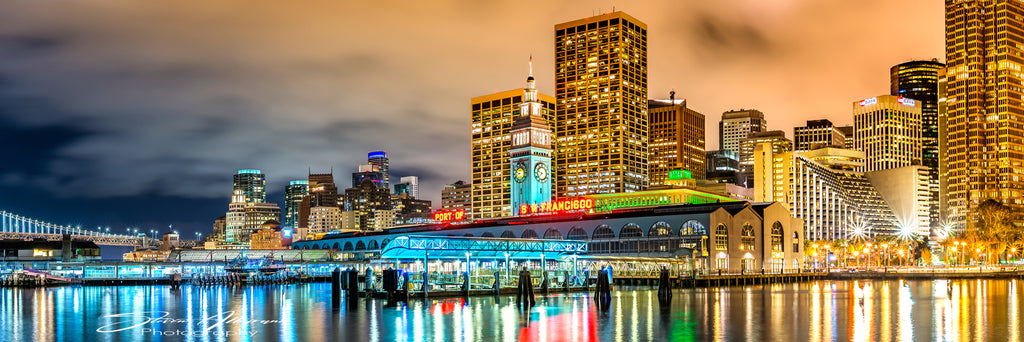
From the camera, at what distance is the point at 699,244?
139 metres

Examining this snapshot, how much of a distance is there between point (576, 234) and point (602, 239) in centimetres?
661

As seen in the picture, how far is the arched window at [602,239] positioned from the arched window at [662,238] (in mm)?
9277

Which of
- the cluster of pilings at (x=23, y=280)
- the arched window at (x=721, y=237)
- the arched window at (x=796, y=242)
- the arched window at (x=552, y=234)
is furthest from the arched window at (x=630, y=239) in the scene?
the cluster of pilings at (x=23, y=280)

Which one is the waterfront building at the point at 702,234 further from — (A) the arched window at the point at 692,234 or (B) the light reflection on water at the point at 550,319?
(B) the light reflection on water at the point at 550,319

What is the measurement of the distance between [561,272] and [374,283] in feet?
78.0

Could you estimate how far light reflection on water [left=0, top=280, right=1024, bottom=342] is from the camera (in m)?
47.6

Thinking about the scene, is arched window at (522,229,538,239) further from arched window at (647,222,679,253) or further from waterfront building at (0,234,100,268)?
waterfront building at (0,234,100,268)

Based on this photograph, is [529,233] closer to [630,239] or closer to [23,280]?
[630,239]

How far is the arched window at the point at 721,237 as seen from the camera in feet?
458

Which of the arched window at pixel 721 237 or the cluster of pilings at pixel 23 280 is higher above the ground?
the arched window at pixel 721 237

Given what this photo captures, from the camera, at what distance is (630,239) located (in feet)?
488

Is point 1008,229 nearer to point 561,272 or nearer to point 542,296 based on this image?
point 561,272

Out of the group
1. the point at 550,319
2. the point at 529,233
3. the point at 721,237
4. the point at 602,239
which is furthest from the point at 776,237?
the point at 550,319

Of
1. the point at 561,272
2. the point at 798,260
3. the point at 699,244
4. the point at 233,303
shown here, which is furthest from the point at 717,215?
the point at 233,303
